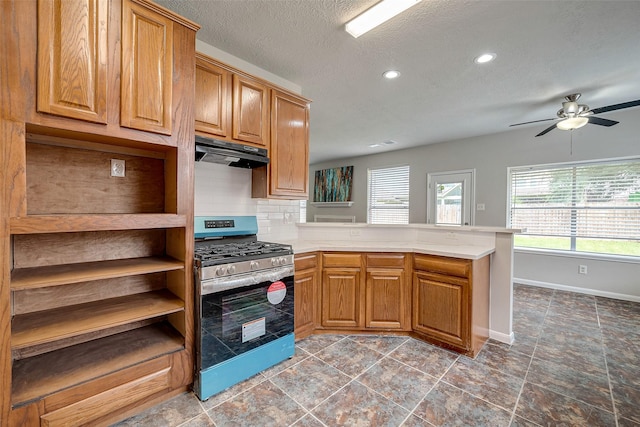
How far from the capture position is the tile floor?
159 centimetres

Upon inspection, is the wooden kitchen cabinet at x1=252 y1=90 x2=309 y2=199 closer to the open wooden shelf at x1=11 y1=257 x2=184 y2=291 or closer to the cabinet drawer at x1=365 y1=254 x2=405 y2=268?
the cabinet drawer at x1=365 y1=254 x2=405 y2=268

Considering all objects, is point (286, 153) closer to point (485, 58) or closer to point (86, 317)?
point (86, 317)

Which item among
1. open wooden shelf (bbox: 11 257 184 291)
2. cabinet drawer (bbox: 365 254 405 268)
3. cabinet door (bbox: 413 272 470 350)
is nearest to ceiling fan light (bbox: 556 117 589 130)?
cabinet door (bbox: 413 272 470 350)

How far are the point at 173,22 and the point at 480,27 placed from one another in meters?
2.20

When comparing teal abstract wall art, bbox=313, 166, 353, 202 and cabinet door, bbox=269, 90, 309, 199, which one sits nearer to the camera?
cabinet door, bbox=269, 90, 309, 199

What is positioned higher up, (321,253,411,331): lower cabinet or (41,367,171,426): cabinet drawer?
(321,253,411,331): lower cabinet

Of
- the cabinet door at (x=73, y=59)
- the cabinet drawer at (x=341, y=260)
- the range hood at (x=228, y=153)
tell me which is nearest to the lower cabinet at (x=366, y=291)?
the cabinet drawer at (x=341, y=260)

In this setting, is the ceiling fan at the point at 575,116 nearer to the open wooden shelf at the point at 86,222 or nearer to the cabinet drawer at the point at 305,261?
the cabinet drawer at the point at 305,261

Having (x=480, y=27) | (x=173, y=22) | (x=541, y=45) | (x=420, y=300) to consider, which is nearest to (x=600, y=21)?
(x=541, y=45)

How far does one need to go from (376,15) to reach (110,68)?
1.69 m

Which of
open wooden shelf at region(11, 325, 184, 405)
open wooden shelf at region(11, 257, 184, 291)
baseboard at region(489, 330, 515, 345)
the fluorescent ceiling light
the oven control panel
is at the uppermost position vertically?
the fluorescent ceiling light

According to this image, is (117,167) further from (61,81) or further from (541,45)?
(541,45)

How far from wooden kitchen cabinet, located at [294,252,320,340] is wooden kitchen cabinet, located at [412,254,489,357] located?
96 cm

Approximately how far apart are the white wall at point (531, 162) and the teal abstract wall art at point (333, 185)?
1.37 metres
